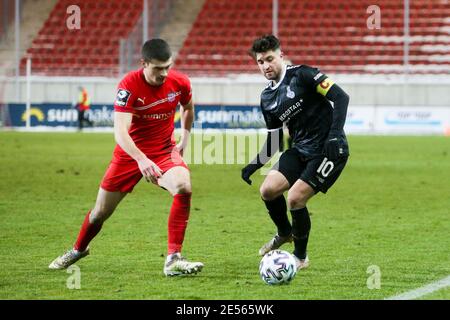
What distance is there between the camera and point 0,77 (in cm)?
3553

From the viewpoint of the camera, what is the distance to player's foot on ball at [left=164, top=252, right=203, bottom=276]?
25.4 feet

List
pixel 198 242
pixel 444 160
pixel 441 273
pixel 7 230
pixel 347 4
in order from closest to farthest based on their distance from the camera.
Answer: pixel 441 273, pixel 198 242, pixel 7 230, pixel 444 160, pixel 347 4

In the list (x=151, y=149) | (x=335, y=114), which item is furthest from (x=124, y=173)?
(x=335, y=114)

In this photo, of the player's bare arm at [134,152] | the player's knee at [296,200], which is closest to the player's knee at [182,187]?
the player's bare arm at [134,152]

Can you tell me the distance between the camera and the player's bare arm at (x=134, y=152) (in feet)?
25.3

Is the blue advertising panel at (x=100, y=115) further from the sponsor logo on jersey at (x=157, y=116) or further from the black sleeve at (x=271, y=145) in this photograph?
the sponsor logo on jersey at (x=157, y=116)

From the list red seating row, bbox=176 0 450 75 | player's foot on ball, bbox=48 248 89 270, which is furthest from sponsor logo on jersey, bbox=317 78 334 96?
red seating row, bbox=176 0 450 75

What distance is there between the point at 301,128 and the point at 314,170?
44cm

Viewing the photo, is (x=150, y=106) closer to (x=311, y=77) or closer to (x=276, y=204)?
(x=311, y=77)

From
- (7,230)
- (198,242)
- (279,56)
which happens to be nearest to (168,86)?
(279,56)

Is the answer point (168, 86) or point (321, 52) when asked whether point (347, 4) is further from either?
point (168, 86)

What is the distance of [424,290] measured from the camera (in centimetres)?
711

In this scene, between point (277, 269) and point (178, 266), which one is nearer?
point (277, 269)

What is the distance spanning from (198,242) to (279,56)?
253cm
